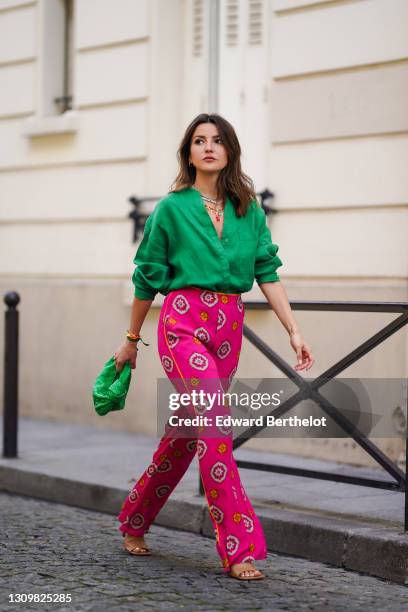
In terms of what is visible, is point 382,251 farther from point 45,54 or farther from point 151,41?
point 45,54

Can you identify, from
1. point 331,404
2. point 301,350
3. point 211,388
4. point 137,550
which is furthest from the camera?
point 331,404

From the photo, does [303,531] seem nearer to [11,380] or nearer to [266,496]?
[266,496]

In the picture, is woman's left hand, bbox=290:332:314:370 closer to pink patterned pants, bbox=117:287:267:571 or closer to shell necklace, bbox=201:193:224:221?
pink patterned pants, bbox=117:287:267:571

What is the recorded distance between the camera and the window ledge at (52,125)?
9836mm

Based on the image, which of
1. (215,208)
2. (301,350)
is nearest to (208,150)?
(215,208)

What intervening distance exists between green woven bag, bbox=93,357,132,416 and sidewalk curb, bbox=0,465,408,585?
1104 mm

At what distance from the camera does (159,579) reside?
491 cm

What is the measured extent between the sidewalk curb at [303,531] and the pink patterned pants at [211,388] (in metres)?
0.64

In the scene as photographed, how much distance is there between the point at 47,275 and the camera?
10.1 metres

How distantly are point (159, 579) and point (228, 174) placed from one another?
5.43ft

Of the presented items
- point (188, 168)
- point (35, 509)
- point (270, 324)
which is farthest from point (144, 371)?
point (188, 168)

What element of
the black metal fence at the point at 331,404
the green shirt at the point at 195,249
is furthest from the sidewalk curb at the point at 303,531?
the green shirt at the point at 195,249

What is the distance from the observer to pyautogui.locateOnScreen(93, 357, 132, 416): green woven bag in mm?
5125

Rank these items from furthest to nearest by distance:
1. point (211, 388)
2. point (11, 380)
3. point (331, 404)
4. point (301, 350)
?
point (11, 380)
point (331, 404)
point (301, 350)
point (211, 388)
